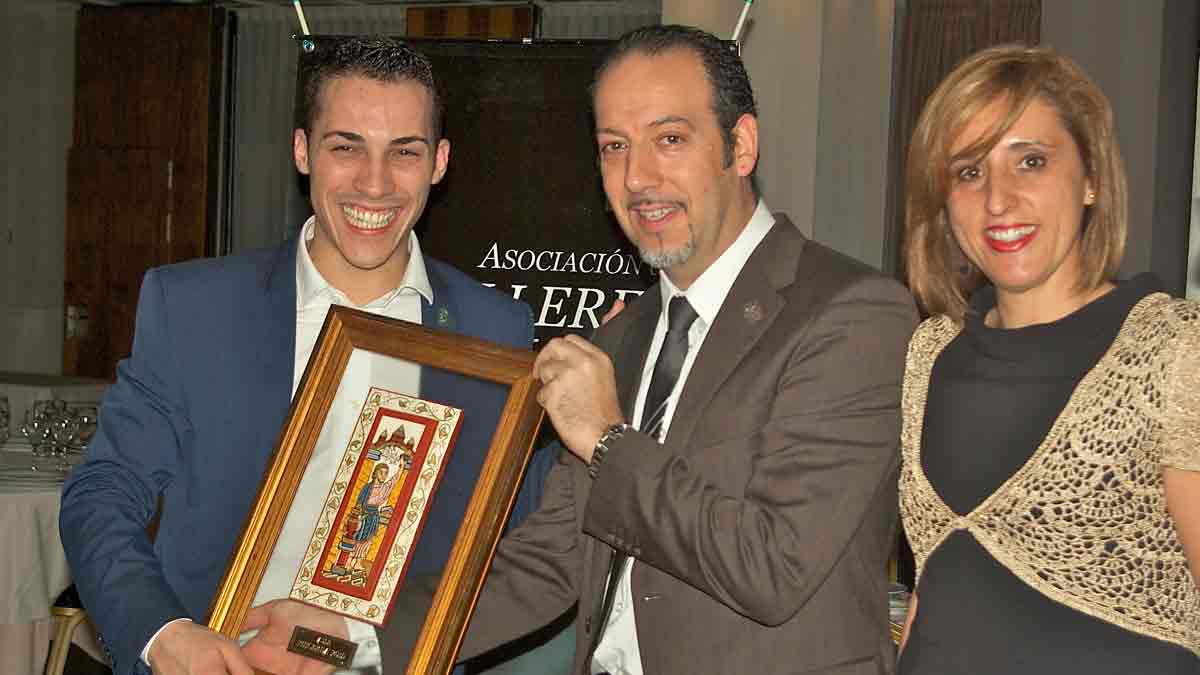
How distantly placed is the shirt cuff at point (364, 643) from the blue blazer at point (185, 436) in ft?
1.35

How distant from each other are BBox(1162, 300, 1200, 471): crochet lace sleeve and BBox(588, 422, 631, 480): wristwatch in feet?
3.01

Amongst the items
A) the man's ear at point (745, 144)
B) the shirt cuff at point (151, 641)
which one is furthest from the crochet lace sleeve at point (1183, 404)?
the shirt cuff at point (151, 641)

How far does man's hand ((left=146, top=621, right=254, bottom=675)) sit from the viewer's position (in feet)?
7.72

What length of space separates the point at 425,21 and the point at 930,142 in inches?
429

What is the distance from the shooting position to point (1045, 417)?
2277 mm

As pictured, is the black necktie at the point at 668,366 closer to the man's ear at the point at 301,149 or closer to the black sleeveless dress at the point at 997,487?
the black sleeveless dress at the point at 997,487

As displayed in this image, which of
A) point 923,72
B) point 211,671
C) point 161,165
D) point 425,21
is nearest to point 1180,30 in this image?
point 923,72

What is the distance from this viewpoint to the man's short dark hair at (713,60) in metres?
2.62

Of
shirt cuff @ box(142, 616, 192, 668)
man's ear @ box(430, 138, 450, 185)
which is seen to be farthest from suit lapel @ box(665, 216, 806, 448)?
shirt cuff @ box(142, 616, 192, 668)

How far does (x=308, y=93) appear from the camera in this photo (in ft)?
9.66

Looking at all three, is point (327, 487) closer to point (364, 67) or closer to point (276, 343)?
point (276, 343)

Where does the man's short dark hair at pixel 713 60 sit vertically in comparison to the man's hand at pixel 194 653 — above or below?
above

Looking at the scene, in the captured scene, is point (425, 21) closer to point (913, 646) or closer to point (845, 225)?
point (845, 225)

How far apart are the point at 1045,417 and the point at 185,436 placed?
1.75 m
